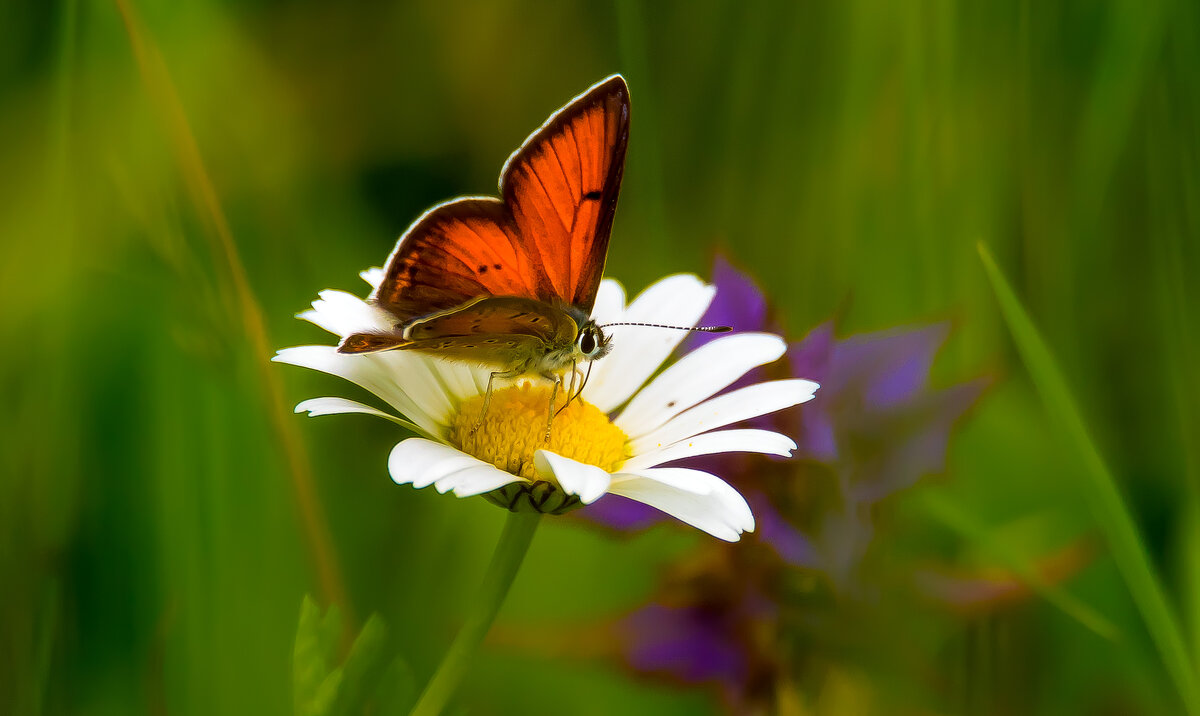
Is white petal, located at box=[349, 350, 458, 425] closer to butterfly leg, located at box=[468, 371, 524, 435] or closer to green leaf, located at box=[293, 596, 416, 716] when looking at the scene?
butterfly leg, located at box=[468, 371, 524, 435]

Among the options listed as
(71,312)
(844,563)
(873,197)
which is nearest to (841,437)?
(844,563)

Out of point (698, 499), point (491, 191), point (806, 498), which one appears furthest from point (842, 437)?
point (491, 191)

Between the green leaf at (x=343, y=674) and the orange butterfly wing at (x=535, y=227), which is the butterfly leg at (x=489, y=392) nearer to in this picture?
the orange butterfly wing at (x=535, y=227)

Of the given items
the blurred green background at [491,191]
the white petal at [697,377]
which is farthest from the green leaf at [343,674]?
the white petal at [697,377]

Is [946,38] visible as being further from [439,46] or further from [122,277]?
[122,277]

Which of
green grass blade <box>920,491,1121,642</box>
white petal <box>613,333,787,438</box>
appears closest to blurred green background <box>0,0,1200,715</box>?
green grass blade <box>920,491,1121,642</box>
